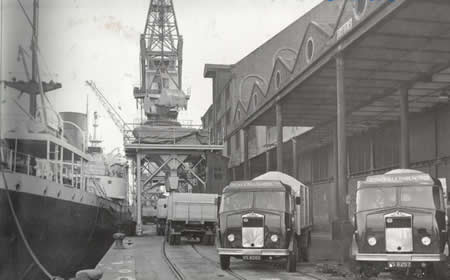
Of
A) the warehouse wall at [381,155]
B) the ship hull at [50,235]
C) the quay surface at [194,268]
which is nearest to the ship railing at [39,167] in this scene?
the ship hull at [50,235]

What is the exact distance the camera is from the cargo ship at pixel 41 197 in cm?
1066

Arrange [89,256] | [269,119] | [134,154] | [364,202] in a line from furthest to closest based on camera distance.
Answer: [134,154], [269,119], [89,256], [364,202]

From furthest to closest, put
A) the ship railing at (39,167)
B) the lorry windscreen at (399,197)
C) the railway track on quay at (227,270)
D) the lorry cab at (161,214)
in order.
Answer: the lorry cab at (161,214) < the ship railing at (39,167) < the railway track on quay at (227,270) < the lorry windscreen at (399,197)

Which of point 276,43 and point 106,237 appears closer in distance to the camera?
point 106,237

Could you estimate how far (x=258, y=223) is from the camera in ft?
56.5

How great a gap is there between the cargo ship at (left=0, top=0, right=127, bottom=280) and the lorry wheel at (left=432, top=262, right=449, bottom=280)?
937cm

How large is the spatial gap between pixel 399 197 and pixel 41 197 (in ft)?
42.6

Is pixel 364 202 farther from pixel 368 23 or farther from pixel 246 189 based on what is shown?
pixel 368 23

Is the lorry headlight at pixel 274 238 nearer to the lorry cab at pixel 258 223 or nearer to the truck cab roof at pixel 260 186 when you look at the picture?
the lorry cab at pixel 258 223

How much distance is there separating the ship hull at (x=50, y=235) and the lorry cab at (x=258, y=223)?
18.5ft

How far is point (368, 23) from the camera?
707 inches

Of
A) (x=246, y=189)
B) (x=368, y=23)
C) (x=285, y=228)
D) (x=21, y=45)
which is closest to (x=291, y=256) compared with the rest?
(x=285, y=228)

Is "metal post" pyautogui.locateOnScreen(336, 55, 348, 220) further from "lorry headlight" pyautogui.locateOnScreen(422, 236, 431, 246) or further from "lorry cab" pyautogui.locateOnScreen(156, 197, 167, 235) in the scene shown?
"lorry cab" pyautogui.locateOnScreen(156, 197, 167, 235)

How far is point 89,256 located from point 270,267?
16011 millimetres
